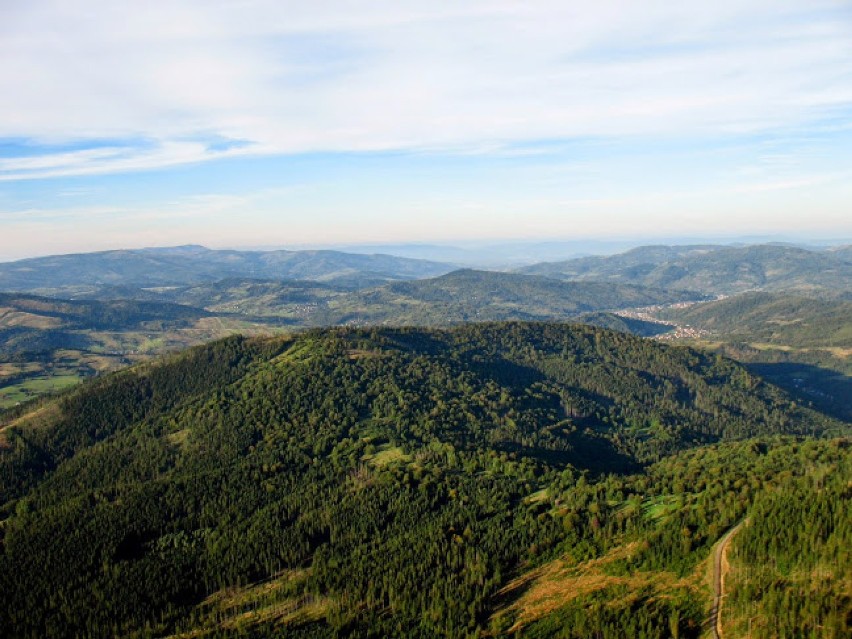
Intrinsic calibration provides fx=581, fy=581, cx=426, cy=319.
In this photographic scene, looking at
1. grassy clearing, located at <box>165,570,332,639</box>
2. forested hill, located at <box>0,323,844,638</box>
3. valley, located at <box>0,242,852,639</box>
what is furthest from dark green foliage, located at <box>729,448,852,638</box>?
grassy clearing, located at <box>165,570,332,639</box>

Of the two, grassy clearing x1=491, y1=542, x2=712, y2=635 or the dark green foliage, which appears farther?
grassy clearing x1=491, y1=542, x2=712, y2=635

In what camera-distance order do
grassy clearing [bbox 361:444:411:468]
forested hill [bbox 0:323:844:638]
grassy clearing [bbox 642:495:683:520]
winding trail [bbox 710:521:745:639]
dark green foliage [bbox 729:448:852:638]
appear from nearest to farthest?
1. dark green foliage [bbox 729:448:852:638]
2. winding trail [bbox 710:521:745:639]
3. forested hill [bbox 0:323:844:638]
4. grassy clearing [bbox 642:495:683:520]
5. grassy clearing [bbox 361:444:411:468]

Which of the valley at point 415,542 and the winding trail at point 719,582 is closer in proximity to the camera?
the winding trail at point 719,582

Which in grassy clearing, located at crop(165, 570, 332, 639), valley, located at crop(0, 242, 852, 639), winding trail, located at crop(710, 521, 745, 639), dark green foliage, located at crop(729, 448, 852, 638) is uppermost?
dark green foliage, located at crop(729, 448, 852, 638)

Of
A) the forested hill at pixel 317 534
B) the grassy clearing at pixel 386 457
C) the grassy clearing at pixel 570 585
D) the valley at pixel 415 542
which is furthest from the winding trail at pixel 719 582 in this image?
the grassy clearing at pixel 386 457

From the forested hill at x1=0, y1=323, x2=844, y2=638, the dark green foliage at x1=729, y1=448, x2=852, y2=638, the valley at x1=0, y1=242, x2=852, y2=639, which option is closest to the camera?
the dark green foliage at x1=729, y1=448, x2=852, y2=638

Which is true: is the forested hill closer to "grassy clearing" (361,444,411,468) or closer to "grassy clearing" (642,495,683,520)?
"grassy clearing" (361,444,411,468)

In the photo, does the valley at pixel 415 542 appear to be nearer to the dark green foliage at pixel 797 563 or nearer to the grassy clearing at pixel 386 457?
the dark green foliage at pixel 797 563

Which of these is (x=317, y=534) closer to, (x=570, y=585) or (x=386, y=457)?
(x=386, y=457)

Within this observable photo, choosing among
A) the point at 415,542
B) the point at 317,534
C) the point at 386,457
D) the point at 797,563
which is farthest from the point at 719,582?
the point at 386,457
